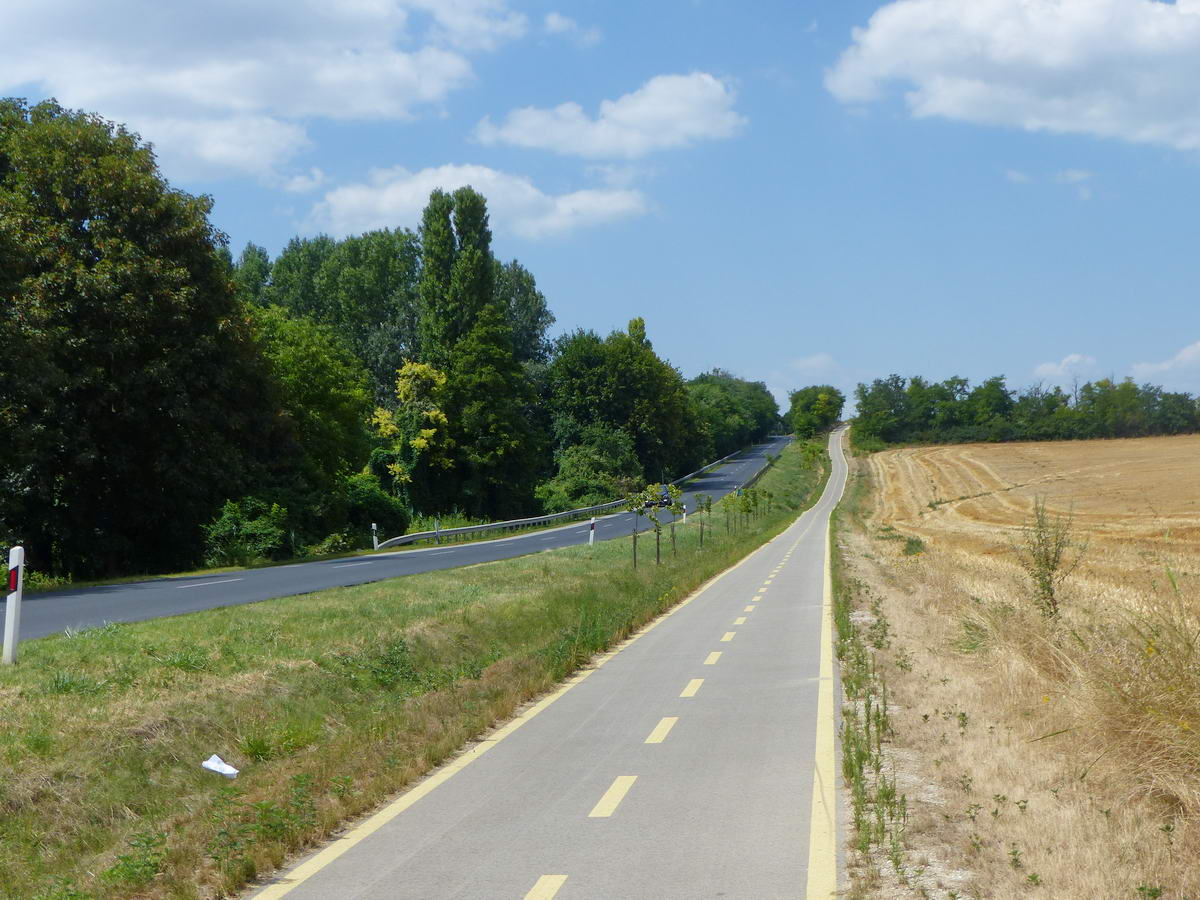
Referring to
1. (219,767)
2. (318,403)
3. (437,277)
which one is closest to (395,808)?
(219,767)

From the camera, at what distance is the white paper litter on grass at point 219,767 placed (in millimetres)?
8797

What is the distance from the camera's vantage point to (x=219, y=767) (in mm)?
8867

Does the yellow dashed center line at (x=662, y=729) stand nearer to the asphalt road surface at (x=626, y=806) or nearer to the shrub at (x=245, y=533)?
the asphalt road surface at (x=626, y=806)

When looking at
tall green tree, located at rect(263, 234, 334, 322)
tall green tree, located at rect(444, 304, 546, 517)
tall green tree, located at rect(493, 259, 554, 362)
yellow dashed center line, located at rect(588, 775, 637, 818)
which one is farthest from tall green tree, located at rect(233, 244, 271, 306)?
yellow dashed center line, located at rect(588, 775, 637, 818)

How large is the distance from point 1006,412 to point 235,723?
529ft

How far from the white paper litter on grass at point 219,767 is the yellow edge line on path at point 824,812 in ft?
15.4

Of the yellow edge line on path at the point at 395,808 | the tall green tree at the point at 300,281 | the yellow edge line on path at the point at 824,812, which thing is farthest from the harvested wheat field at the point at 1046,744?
the tall green tree at the point at 300,281

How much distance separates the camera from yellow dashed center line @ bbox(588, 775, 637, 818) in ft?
22.8

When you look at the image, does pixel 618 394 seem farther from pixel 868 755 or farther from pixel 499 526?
pixel 868 755

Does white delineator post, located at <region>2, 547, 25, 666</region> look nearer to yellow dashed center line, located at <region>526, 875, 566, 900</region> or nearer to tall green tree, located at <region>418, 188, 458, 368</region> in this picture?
yellow dashed center line, located at <region>526, 875, 566, 900</region>

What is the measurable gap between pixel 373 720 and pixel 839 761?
430cm

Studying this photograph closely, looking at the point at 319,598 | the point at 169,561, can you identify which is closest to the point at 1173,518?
the point at 319,598

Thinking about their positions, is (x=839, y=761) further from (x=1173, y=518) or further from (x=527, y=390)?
(x=527, y=390)

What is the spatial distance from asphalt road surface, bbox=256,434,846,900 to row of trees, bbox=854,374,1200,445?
406ft
